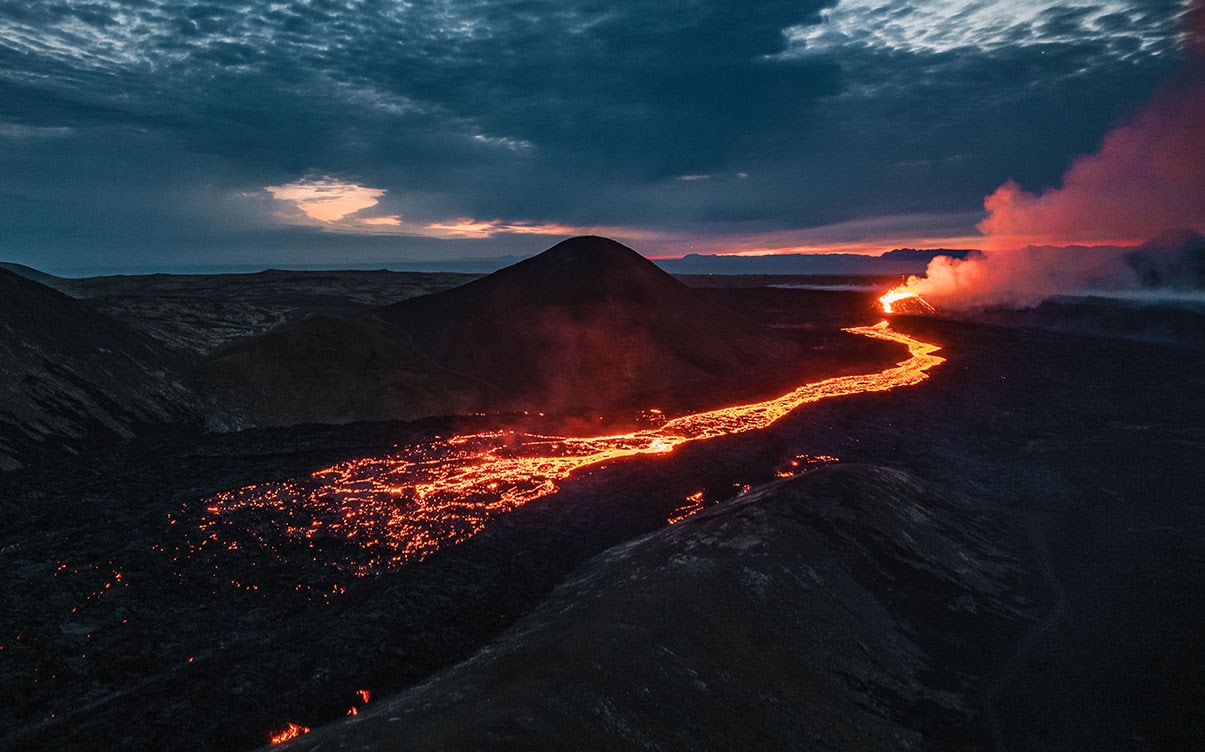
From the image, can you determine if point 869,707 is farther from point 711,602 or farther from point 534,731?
point 534,731

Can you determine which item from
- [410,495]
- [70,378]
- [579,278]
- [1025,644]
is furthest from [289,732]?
[579,278]

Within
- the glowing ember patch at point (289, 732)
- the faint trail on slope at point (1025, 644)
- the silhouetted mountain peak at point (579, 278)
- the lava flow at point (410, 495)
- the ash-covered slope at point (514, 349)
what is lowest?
the faint trail on slope at point (1025, 644)

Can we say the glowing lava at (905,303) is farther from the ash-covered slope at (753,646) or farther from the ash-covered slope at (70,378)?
the ash-covered slope at (70,378)

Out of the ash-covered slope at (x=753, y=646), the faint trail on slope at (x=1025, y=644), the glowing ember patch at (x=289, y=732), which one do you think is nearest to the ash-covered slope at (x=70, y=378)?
the glowing ember patch at (x=289, y=732)

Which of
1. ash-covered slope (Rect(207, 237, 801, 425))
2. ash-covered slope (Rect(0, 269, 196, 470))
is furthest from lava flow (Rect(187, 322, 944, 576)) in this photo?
ash-covered slope (Rect(0, 269, 196, 470))

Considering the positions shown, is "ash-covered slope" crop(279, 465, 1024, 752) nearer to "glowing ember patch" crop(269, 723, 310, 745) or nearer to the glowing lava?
"glowing ember patch" crop(269, 723, 310, 745)

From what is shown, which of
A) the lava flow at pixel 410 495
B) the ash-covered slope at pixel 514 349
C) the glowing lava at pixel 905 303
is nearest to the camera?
the lava flow at pixel 410 495

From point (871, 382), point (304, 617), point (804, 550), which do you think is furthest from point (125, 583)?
point (871, 382)
